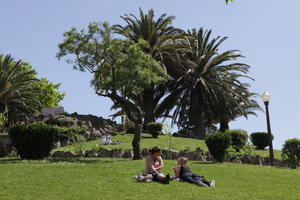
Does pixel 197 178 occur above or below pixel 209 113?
below

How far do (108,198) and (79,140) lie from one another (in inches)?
500

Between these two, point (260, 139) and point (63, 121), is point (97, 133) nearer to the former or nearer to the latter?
point (63, 121)

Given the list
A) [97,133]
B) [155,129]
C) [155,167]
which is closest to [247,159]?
[155,167]

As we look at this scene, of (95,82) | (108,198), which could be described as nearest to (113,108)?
(95,82)

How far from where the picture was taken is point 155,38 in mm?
38000

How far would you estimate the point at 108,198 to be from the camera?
8.94m

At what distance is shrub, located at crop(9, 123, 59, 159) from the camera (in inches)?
Result: 718

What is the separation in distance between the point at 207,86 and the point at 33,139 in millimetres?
22412

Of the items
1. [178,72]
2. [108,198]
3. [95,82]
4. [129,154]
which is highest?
[178,72]

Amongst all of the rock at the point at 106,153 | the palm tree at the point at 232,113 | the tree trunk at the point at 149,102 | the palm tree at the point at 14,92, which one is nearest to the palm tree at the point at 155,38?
the tree trunk at the point at 149,102

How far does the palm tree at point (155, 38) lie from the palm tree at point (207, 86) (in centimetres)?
148

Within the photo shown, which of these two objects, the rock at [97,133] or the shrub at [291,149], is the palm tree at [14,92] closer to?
the rock at [97,133]

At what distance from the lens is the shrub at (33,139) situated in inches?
718

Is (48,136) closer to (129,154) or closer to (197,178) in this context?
(129,154)
